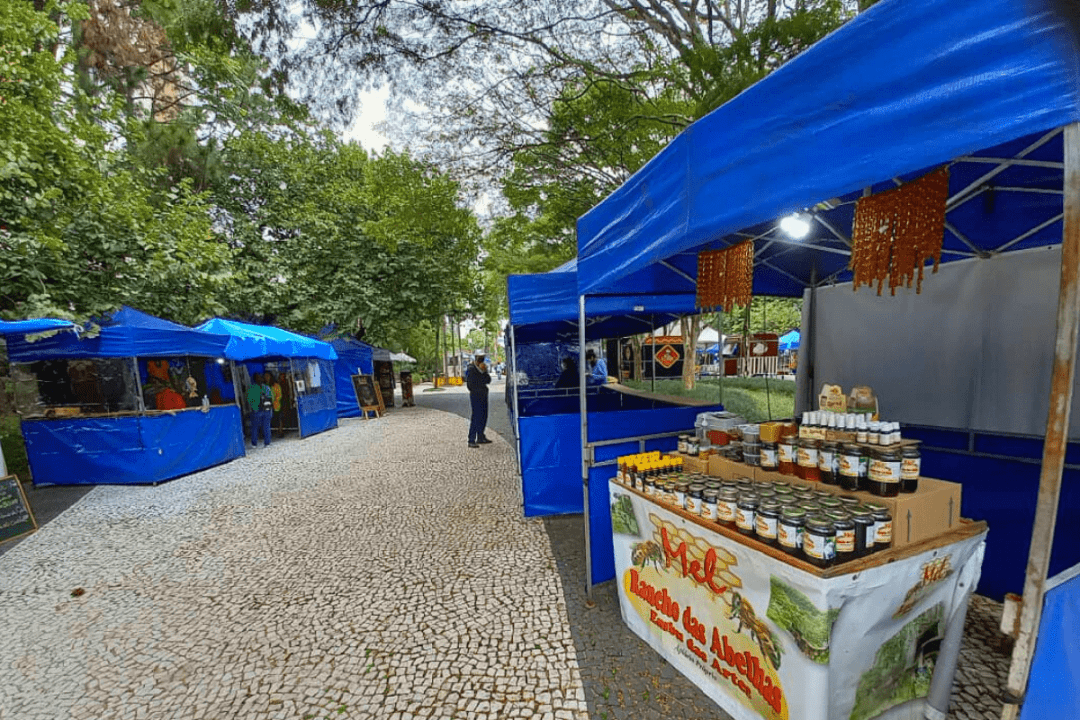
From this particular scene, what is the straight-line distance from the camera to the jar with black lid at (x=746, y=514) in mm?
1988

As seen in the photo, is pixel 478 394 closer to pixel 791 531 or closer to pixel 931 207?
pixel 791 531

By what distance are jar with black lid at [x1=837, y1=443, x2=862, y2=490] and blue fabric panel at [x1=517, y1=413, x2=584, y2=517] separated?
3034 millimetres

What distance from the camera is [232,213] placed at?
13.6 meters

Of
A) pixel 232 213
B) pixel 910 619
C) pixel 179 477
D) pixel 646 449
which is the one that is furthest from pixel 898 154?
pixel 232 213

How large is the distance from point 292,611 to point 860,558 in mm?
3883

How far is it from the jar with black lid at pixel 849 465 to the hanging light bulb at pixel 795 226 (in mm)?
1778

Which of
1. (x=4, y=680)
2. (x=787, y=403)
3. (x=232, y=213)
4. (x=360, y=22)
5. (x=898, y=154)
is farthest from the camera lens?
(x=232, y=213)

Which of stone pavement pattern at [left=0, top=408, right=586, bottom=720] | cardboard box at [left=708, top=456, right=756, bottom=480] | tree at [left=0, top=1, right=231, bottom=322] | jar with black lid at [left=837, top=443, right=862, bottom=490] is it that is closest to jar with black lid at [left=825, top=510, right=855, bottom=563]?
jar with black lid at [left=837, top=443, right=862, bottom=490]

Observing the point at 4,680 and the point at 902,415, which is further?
the point at 902,415

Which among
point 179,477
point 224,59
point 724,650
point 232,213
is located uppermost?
point 224,59

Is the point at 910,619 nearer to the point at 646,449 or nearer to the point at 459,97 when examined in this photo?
the point at 646,449

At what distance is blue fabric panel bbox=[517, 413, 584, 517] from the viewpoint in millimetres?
4938

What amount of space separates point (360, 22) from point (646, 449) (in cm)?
734

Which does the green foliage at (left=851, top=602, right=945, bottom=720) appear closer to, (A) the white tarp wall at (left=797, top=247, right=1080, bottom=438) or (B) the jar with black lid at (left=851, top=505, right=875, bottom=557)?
(B) the jar with black lid at (left=851, top=505, right=875, bottom=557)
